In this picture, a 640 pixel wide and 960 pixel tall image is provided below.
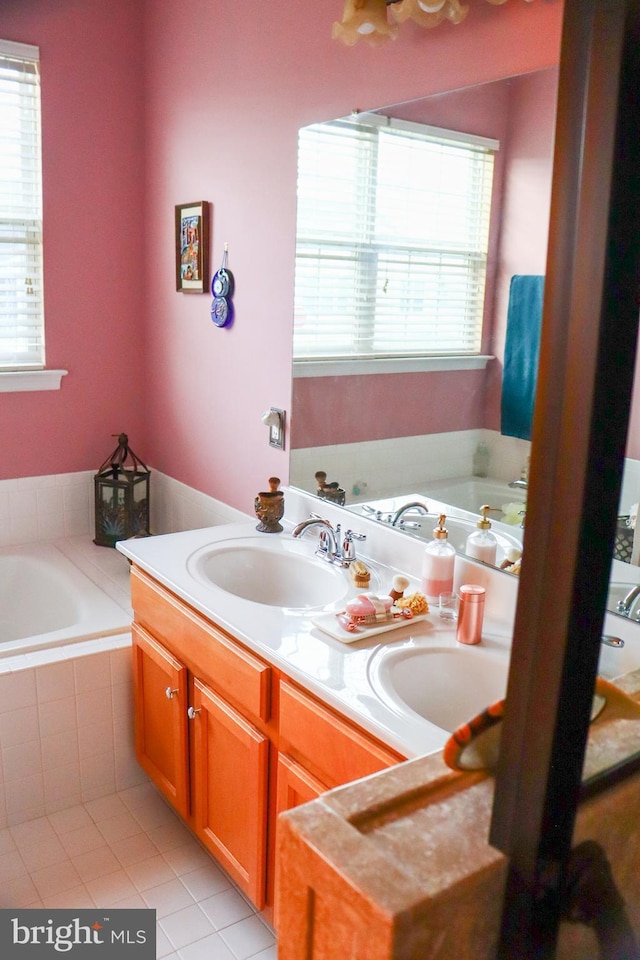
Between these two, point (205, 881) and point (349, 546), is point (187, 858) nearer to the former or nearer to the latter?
point (205, 881)

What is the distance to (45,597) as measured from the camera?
10.4 ft

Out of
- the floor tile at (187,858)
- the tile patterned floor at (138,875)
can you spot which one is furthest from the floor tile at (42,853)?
the floor tile at (187,858)

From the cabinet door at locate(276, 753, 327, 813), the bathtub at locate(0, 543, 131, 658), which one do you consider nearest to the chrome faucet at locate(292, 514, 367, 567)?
the cabinet door at locate(276, 753, 327, 813)

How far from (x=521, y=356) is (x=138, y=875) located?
1.71 metres

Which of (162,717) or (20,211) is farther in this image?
(20,211)

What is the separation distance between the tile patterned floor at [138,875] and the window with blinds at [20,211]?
5.83 feet

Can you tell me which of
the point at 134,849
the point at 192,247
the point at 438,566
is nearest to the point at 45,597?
the point at 134,849

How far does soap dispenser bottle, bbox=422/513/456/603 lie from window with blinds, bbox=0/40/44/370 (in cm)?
208

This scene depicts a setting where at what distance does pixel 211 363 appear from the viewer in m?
3.09

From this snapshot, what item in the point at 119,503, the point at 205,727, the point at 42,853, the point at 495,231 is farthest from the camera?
the point at 119,503

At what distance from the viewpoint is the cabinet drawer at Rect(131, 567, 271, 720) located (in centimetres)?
186

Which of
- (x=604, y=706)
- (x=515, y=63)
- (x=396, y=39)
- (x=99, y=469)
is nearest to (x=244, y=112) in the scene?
(x=396, y=39)

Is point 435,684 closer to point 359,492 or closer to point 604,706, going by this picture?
point 359,492

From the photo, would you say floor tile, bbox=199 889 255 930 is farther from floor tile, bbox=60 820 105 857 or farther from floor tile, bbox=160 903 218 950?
floor tile, bbox=60 820 105 857
